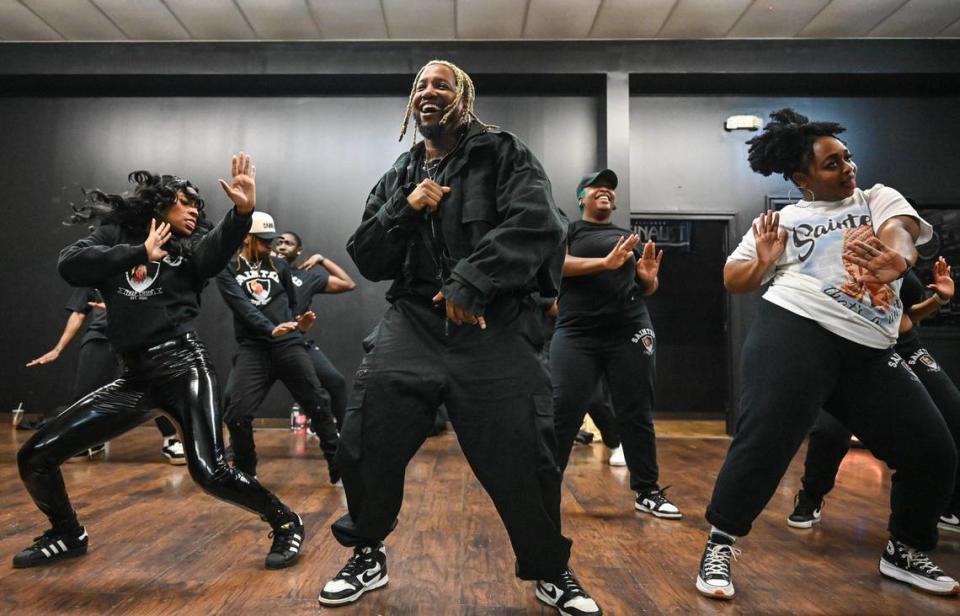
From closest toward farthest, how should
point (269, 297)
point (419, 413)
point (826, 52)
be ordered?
point (419, 413) → point (269, 297) → point (826, 52)

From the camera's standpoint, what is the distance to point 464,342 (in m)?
1.73

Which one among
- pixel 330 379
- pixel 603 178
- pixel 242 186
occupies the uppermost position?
pixel 603 178

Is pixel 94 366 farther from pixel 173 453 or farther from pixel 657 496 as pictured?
pixel 657 496

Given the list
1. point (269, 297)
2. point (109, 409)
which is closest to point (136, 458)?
point (269, 297)

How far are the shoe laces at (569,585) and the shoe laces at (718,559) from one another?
466mm

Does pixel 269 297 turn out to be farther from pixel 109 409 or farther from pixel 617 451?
pixel 617 451

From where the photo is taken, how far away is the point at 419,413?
1749mm

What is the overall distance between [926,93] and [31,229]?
933cm

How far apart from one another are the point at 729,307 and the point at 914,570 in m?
4.44

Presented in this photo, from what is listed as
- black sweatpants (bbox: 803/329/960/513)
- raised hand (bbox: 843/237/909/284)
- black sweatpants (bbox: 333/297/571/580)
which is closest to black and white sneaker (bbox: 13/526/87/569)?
black sweatpants (bbox: 333/297/571/580)

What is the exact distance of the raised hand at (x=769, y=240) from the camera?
1.99 meters

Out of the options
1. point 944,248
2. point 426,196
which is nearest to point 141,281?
point 426,196

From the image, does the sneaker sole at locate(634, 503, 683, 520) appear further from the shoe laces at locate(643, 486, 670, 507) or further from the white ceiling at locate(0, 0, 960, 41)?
the white ceiling at locate(0, 0, 960, 41)

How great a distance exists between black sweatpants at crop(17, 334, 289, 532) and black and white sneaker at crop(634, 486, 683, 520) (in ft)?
5.43
